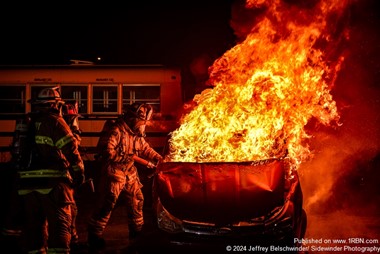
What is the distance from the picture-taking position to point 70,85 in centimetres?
1523

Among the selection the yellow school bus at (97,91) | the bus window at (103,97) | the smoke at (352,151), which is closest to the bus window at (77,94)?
the yellow school bus at (97,91)

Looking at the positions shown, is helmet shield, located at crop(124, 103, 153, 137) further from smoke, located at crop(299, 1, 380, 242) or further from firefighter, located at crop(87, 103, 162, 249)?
smoke, located at crop(299, 1, 380, 242)

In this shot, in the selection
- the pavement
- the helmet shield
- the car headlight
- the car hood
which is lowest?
the pavement

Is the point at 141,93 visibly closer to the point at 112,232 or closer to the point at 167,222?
the point at 112,232

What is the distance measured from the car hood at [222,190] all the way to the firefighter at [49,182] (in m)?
1.10

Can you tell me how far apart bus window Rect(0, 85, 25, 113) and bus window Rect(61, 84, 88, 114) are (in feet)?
4.93

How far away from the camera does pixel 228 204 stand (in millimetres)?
4871

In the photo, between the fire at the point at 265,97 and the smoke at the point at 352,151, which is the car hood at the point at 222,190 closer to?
the fire at the point at 265,97

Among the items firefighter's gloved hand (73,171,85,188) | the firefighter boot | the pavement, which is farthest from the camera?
the firefighter boot

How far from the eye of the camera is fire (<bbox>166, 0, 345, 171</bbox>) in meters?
5.97

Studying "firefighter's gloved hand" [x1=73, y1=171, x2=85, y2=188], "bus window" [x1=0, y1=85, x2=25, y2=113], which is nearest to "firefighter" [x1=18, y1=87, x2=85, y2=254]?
"firefighter's gloved hand" [x1=73, y1=171, x2=85, y2=188]

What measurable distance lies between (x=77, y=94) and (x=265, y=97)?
32.8ft

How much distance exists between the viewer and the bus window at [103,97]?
1512 centimetres

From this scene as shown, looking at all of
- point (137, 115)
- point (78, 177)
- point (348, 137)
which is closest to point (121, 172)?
point (137, 115)
